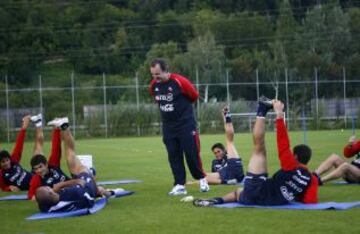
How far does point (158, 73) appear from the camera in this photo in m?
14.3

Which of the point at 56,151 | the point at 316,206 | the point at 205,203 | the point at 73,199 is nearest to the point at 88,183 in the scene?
the point at 73,199

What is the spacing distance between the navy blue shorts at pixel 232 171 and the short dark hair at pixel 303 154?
148 inches

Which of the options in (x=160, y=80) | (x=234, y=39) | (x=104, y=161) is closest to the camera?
(x=160, y=80)

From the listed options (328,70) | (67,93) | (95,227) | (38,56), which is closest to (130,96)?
(67,93)

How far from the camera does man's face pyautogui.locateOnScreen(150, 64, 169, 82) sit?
14258 mm

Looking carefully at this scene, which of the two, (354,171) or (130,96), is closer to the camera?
(354,171)

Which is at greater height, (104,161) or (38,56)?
(38,56)

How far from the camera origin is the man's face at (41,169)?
43.1 ft

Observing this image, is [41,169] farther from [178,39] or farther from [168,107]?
[178,39]

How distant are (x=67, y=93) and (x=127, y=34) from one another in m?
30.3

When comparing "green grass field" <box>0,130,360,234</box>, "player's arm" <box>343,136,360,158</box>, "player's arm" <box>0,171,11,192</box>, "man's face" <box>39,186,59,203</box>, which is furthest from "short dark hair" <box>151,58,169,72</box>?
"player's arm" <box>0,171,11,192</box>

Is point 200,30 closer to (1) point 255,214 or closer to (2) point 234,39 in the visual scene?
A: (2) point 234,39

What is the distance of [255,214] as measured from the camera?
11.3m

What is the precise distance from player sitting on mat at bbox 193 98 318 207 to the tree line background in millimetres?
Result: 50357
